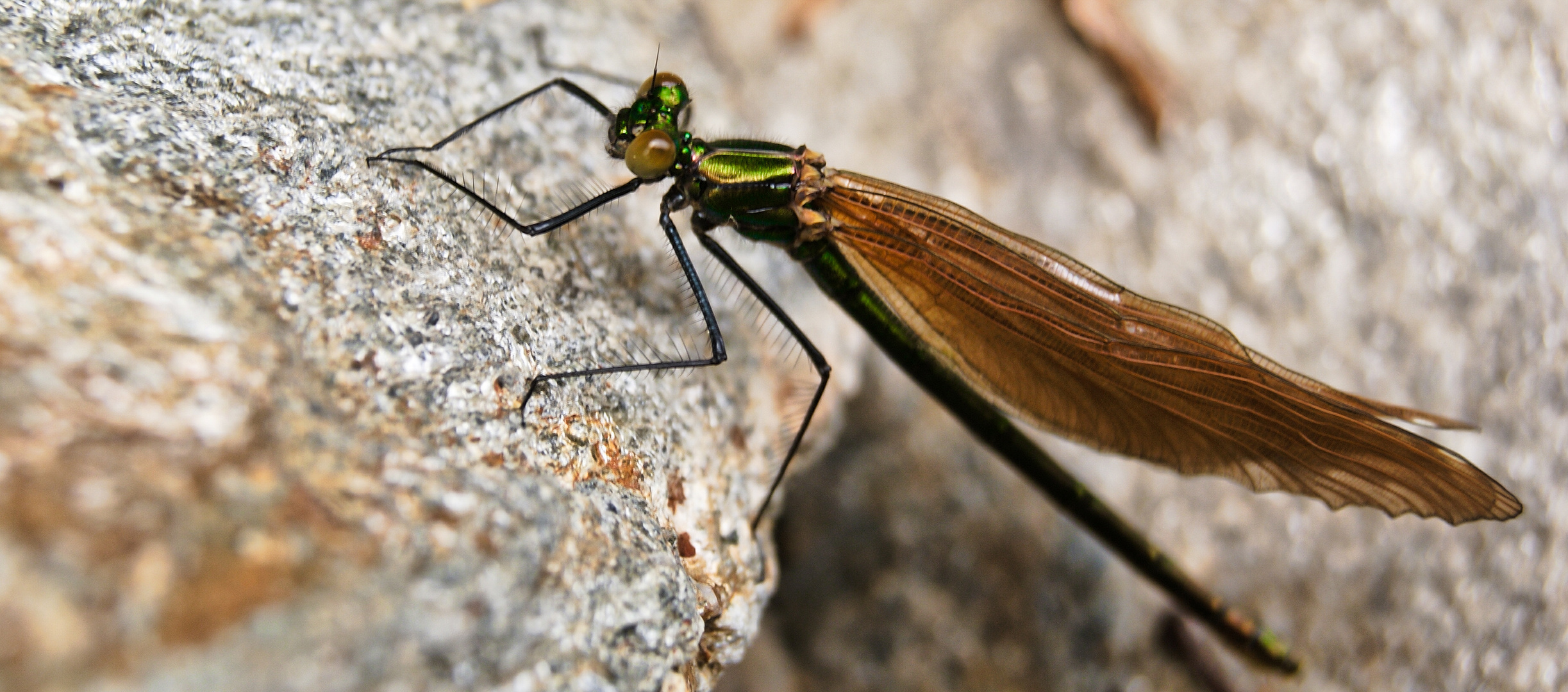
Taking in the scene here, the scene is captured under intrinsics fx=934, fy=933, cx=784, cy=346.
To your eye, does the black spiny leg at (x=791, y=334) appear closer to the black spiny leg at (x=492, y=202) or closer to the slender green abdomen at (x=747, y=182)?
the slender green abdomen at (x=747, y=182)

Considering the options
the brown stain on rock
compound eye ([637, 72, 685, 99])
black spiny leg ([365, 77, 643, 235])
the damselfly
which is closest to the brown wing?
the damselfly

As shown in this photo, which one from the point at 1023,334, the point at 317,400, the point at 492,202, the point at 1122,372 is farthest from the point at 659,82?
the point at 1122,372

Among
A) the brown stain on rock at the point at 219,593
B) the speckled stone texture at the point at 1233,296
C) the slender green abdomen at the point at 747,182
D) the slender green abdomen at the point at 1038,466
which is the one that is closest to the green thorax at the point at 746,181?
the slender green abdomen at the point at 747,182

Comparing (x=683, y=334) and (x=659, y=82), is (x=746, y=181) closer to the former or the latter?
(x=659, y=82)

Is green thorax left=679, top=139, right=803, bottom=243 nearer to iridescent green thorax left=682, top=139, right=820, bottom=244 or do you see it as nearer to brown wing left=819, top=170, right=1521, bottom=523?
iridescent green thorax left=682, top=139, right=820, bottom=244

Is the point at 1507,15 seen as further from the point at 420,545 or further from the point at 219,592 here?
the point at 219,592
